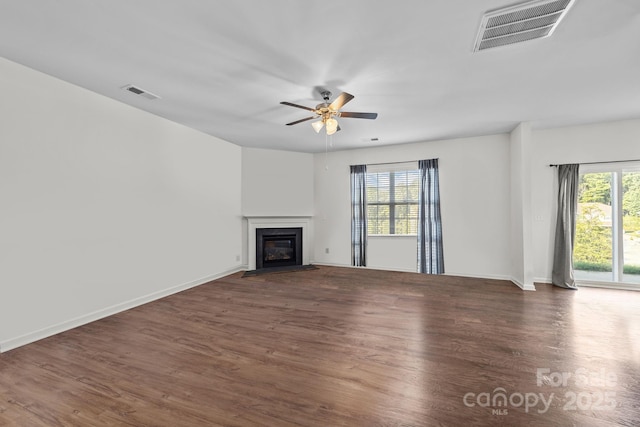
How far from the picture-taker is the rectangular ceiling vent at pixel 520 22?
171 centimetres

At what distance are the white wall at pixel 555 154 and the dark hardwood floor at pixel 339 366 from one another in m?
1.14

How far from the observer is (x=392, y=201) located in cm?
563

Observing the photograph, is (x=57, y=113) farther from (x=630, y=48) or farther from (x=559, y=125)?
(x=559, y=125)

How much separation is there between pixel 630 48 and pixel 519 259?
3.09 metres

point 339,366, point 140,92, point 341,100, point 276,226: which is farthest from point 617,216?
point 140,92

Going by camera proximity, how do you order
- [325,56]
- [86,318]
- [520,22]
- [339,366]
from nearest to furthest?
[520,22] → [339,366] → [325,56] → [86,318]

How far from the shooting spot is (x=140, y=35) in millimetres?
2016

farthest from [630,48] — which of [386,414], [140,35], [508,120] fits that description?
[140,35]

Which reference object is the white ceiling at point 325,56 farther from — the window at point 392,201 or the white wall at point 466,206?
the window at point 392,201

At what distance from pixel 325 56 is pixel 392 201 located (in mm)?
3844

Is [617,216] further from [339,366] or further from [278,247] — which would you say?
[278,247]

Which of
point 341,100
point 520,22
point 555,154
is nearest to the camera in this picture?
point 520,22

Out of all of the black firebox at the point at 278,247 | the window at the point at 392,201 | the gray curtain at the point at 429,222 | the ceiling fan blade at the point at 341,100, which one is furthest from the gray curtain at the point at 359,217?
the ceiling fan blade at the point at 341,100

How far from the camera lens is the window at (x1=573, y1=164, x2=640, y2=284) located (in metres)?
4.05
